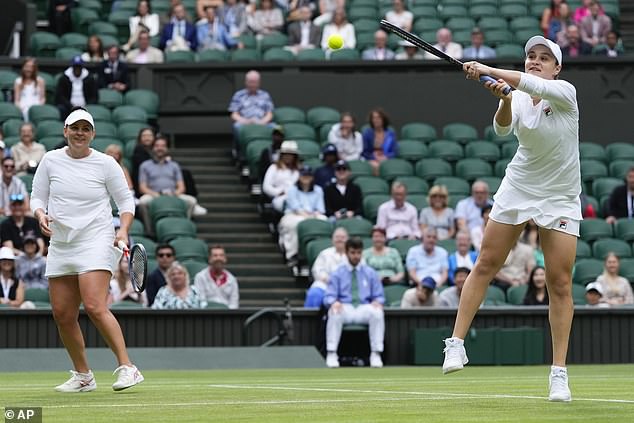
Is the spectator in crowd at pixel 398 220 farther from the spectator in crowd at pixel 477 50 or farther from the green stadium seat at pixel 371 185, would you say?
the spectator in crowd at pixel 477 50

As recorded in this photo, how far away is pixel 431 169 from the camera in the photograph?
20172 millimetres

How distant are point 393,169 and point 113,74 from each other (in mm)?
4482

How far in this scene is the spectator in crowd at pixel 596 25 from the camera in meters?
23.4

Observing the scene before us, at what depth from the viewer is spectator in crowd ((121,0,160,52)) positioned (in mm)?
22297

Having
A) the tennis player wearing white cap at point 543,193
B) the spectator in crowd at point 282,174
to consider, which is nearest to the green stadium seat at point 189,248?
the spectator in crowd at point 282,174

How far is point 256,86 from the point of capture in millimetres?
20516

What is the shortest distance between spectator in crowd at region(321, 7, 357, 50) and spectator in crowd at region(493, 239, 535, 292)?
613 cm

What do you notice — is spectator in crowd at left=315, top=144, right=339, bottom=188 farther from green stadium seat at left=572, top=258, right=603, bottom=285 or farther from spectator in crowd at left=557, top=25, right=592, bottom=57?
spectator in crowd at left=557, top=25, right=592, bottom=57

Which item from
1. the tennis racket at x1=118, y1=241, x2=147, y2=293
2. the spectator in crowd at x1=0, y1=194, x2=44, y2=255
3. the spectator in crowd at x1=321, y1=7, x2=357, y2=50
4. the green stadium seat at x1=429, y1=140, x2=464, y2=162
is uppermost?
the spectator in crowd at x1=321, y1=7, x2=357, y2=50

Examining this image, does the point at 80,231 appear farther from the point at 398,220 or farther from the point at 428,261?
the point at 398,220

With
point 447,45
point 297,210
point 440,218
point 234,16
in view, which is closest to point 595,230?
point 440,218

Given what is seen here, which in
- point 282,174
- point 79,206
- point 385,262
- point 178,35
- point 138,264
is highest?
point 178,35

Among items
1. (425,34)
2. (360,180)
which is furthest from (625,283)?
(425,34)

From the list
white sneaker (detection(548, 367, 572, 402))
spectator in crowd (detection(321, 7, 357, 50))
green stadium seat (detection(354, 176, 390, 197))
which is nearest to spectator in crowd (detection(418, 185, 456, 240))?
green stadium seat (detection(354, 176, 390, 197))
